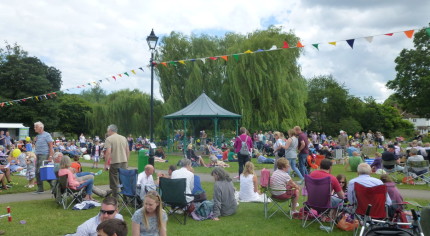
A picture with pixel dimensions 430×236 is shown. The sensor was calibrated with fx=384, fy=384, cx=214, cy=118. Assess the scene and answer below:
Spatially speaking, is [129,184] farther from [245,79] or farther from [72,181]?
[245,79]

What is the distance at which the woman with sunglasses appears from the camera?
13.9 ft

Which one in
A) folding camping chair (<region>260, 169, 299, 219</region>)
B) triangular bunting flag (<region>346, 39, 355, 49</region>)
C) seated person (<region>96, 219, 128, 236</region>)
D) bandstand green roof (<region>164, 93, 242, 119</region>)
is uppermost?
triangular bunting flag (<region>346, 39, 355, 49</region>)

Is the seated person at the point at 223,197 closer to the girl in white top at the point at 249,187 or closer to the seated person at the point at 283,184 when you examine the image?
the seated person at the point at 283,184

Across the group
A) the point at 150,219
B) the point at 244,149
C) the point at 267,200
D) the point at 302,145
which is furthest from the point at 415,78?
the point at 150,219

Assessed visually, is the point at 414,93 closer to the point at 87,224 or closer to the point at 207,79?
the point at 207,79

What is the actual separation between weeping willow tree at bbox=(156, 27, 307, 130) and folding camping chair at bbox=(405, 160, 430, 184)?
56.7 feet

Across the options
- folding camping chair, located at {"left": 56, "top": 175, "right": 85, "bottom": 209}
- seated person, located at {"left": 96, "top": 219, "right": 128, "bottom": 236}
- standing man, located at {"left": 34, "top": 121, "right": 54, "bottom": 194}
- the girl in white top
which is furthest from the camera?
standing man, located at {"left": 34, "top": 121, "right": 54, "bottom": 194}

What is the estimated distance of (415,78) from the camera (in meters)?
39.4

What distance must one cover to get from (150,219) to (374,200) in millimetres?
3303

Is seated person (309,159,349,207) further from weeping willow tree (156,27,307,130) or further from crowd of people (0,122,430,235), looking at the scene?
weeping willow tree (156,27,307,130)

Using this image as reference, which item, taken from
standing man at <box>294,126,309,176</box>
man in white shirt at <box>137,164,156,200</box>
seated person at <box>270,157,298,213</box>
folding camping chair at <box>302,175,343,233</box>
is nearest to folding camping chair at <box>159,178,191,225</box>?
man in white shirt at <box>137,164,156,200</box>

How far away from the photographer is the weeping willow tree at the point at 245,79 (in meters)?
28.6

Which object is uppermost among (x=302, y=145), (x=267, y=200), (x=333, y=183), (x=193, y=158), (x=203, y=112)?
(x=203, y=112)

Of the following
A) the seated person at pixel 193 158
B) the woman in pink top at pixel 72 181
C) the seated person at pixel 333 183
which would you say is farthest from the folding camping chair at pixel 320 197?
the seated person at pixel 193 158
